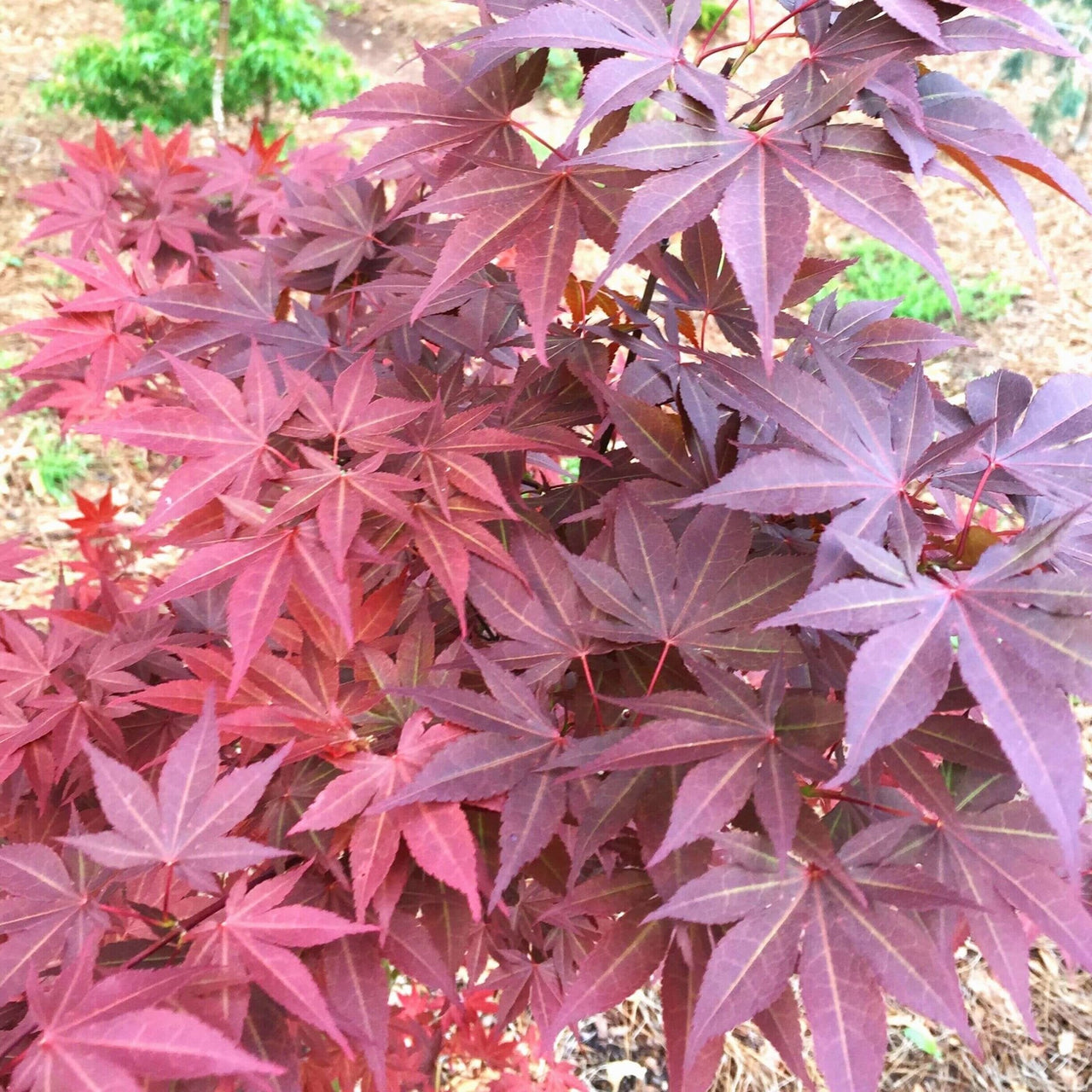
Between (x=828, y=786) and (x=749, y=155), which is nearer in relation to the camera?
(x=749, y=155)

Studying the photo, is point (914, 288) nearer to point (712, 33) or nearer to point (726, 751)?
point (712, 33)

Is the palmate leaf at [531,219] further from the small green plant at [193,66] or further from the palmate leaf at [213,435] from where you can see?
the small green plant at [193,66]

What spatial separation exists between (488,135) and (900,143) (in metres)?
0.35

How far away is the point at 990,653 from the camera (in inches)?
20.7

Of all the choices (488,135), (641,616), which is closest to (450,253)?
(488,135)

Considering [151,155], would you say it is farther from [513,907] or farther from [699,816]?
[699,816]

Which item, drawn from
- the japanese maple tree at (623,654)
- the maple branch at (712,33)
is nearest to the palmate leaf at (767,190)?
the japanese maple tree at (623,654)

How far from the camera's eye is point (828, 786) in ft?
3.01

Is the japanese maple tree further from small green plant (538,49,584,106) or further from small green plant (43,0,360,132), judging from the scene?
small green plant (538,49,584,106)

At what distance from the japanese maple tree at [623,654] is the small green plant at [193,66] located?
367 cm

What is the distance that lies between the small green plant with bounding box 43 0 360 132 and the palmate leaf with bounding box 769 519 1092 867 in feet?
13.3

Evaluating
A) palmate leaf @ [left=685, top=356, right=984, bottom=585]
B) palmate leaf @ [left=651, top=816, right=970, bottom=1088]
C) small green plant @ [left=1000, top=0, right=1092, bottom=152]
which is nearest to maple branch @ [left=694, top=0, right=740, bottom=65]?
palmate leaf @ [left=685, top=356, right=984, bottom=585]

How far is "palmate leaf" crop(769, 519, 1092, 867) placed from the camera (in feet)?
1.58

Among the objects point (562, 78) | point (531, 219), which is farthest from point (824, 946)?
point (562, 78)
